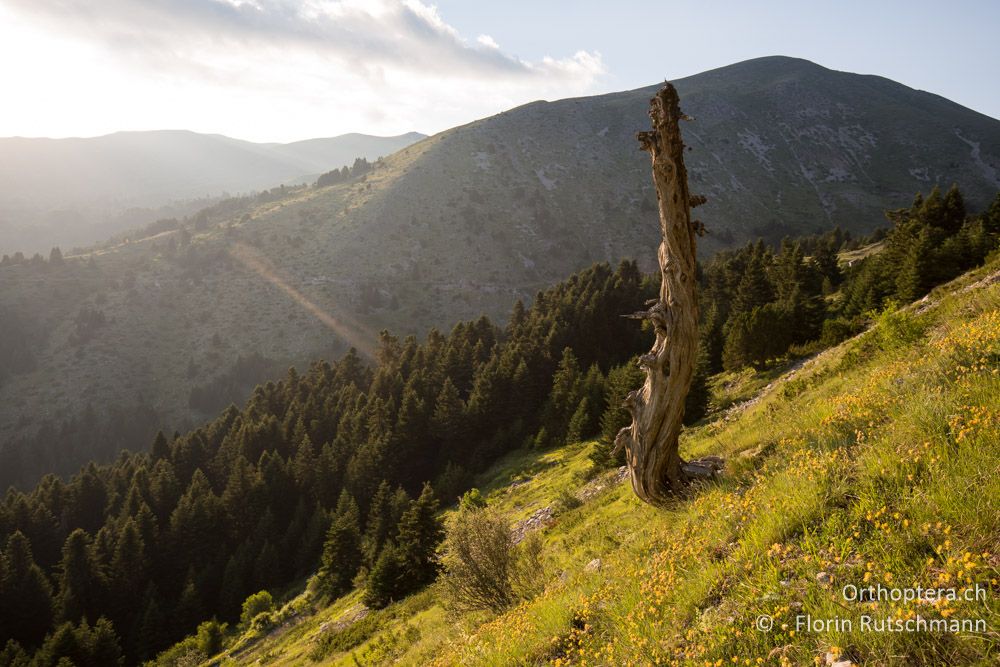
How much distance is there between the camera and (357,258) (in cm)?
14388

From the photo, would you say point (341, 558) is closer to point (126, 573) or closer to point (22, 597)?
point (126, 573)

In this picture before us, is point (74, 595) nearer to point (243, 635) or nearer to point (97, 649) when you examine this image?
point (97, 649)

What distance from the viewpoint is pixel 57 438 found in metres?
97.0

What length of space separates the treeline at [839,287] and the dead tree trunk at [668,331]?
2781 centimetres

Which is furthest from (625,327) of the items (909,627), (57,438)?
(57,438)

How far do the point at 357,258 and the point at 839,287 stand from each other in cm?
11947

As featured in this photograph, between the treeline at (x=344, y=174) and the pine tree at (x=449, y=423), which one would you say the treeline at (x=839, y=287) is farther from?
the treeline at (x=344, y=174)

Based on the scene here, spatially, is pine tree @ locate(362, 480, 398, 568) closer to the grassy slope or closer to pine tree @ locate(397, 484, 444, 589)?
pine tree @ locate(397, 484, 444, 589)

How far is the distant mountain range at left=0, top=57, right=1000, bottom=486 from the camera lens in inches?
4471

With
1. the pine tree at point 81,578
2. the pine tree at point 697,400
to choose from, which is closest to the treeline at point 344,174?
the pine tree at point 81,578

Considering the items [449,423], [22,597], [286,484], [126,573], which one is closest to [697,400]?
[449,423]

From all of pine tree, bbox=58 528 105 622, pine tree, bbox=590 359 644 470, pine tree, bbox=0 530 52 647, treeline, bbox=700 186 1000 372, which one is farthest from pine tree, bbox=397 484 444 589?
pine tree, bbox=0 530 52 647

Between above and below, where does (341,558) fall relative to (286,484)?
above

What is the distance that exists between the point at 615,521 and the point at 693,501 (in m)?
5.11
